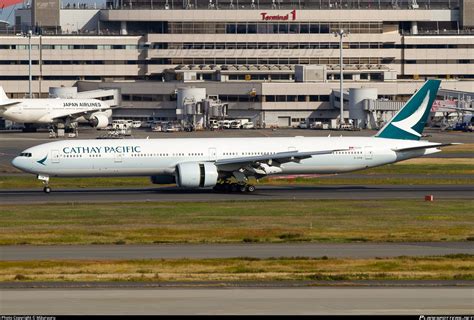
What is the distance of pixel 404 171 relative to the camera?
290ft

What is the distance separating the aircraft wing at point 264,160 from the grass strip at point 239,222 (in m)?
5.76

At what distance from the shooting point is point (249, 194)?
232 feet

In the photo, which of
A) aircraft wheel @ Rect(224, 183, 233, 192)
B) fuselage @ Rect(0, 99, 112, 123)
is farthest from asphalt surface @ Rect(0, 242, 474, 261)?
fuselage @ Rect(0, 99, 112, 123)

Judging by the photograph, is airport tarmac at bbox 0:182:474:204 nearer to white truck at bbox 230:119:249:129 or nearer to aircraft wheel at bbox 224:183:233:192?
aircraft wheel at bbox 224:183:233:192

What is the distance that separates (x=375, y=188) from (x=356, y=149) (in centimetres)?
317

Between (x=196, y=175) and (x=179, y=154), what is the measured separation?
3031 mm

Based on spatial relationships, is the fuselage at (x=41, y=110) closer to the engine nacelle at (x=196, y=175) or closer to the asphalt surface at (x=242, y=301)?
the engine nacelle at (x=196, y=175)

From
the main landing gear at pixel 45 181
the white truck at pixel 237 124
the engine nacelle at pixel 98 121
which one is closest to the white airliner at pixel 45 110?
the engine nacelle at pixel 98 121

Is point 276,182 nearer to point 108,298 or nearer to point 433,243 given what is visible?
point 433,243


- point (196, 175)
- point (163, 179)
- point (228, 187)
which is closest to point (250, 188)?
point (228, 187)

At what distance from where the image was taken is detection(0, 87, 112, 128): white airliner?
152750 mm

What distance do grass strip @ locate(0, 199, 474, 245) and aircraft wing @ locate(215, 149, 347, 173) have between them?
5763mm

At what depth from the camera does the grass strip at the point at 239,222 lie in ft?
162

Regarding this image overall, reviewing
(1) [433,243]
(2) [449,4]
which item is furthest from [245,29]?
(1) [433,243]
